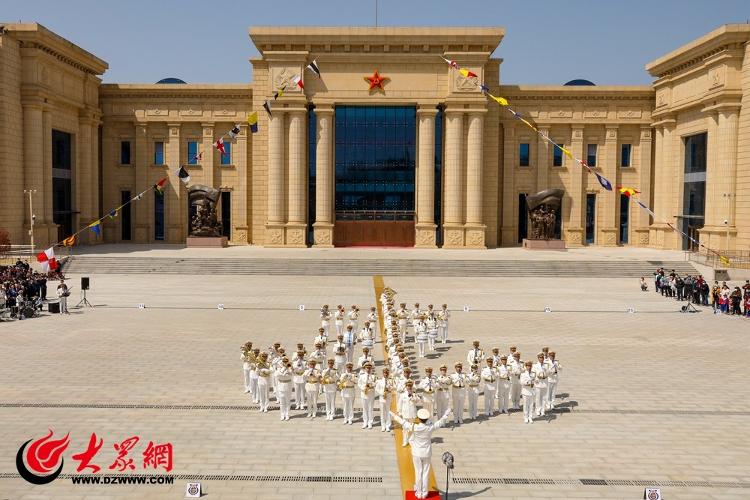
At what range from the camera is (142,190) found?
59.5m

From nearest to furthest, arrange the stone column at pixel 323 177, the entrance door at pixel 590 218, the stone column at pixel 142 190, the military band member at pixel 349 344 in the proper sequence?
the military band member at pixel 349 344 → the stone column at pixel 323 177 → the stone column at pixel 142 190 → the entrance door at pixel 590 218

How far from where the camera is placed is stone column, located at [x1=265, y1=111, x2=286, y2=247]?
54.8 meters

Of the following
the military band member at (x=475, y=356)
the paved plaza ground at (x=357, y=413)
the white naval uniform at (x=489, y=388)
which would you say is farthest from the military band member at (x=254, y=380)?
the white naval uniform at (x=489, y=388)

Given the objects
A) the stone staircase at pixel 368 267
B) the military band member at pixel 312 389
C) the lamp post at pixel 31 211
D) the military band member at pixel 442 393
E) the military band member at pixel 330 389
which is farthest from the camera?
the lamp post at pixel 31 211

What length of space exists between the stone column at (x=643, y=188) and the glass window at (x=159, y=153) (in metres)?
41.8

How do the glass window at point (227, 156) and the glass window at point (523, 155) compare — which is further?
the glass window at point (227, 156)

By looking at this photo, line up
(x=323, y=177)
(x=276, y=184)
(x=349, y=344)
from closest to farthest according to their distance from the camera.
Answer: (x=349, y=344), (x=276, y=184), (x=323, y=177)

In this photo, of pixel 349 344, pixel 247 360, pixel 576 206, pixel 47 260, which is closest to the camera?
pixel 247 360

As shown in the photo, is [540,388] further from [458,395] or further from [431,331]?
[431,331]

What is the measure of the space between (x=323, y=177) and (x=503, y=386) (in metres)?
40.4

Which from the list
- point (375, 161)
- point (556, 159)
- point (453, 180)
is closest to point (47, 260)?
point (375, 161)

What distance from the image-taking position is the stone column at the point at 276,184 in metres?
54.8

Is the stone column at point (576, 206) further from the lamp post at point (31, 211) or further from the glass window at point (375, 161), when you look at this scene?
the lamp post at point (31, 211)

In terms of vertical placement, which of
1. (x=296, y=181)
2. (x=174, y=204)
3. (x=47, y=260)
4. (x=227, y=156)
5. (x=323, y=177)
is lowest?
(x=47, y=260)
